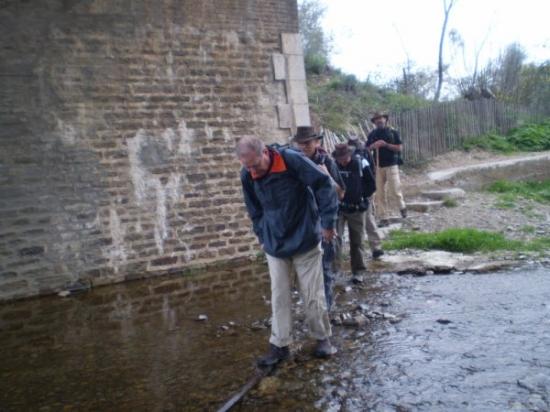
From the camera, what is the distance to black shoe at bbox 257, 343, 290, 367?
4004 mm

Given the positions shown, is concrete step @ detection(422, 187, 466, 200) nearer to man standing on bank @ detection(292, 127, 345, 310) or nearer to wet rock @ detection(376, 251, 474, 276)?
wet rock @ detection(376, 251, 474, 276)

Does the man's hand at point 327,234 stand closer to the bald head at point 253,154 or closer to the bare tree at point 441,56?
the bald head at point 253,154

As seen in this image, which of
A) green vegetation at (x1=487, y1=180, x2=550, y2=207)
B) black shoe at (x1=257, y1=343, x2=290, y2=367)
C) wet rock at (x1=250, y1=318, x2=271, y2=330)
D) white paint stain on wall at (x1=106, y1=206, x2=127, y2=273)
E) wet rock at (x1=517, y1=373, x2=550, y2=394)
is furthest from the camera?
green vegetation at (x1=487, y1=180, x2=550, y2=207)

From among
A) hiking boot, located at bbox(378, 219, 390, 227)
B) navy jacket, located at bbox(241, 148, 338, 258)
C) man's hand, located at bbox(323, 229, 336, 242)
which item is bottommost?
hiking boot, located at bbox(378, 219, 390, 227)

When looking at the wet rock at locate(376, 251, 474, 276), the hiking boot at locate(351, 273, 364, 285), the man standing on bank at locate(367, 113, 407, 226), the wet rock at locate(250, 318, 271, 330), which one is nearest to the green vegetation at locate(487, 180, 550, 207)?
the man standing on bank at locate(367, 113, 407, 226)

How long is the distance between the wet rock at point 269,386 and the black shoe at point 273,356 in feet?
0.60

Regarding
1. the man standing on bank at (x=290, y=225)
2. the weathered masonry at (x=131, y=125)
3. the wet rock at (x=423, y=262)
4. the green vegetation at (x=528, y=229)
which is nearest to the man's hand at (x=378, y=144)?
the weathered masonry at (x=131, y=125)

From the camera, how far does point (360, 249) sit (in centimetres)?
659

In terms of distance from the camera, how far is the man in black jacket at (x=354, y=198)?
242 inches

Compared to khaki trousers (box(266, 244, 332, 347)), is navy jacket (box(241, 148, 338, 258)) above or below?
above

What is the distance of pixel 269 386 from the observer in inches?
145

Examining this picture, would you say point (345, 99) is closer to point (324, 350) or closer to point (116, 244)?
point (116, 244)

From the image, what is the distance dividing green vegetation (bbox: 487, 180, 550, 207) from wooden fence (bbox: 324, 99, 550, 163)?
2397 millimetres

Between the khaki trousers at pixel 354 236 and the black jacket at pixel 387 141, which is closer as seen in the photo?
the khaki trousers at pixel 354 236
